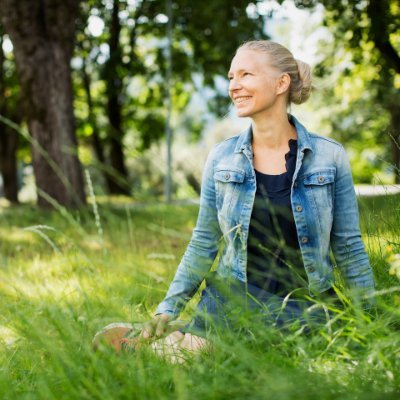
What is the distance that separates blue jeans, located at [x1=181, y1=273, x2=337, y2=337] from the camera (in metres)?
2.12

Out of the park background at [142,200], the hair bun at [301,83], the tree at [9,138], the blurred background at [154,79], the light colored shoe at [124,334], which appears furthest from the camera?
the tree at [9,138]

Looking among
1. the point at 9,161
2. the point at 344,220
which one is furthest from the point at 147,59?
the point at 344,220

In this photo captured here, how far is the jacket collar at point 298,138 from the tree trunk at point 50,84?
673 centimetres

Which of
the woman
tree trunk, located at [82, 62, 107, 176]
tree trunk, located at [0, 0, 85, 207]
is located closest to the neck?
the woman

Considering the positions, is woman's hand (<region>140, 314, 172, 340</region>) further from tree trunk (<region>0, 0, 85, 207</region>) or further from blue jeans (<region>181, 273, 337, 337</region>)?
tree trunk (<region>0, 0, 85, 207</region>)

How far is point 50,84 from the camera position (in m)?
9.76

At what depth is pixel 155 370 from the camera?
2.04 m

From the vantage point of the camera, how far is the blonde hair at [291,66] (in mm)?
3027

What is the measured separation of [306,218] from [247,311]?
963 millimetres

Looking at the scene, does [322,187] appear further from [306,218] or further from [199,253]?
[199,253]

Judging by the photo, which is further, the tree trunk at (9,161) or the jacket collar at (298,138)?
the tree trunk at (9,161)

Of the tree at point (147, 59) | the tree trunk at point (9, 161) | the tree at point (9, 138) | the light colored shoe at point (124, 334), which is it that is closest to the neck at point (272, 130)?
the light colored shoe at point (124, 334)

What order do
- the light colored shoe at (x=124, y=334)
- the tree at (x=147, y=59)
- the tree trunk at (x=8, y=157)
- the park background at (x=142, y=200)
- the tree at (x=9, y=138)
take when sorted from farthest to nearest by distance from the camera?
the tree trunk at (x=8, y=157) → the tree at (x=9, y=138) → the tree at (x=147, y=59) → the light colored shoe at (x=124, y=334) → the park background at (x=142, y=200)

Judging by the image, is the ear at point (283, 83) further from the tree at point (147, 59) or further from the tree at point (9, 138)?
the tree at point (9, 138)
